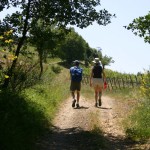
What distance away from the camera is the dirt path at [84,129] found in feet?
33.8

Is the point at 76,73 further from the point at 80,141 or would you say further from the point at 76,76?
the point at 80,141

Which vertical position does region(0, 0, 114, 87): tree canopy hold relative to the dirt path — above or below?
above

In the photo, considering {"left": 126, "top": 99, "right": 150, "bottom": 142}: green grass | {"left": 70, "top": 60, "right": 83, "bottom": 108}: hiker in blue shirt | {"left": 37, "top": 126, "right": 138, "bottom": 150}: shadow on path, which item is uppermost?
{"left": 70, "top": 60, "right": 83, "bottom": 108}: hiker in blue shirt

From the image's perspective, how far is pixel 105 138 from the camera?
11.2 metres

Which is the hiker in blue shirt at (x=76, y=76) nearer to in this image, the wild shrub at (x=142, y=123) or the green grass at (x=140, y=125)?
the wild shrub at (x=142, y=123)

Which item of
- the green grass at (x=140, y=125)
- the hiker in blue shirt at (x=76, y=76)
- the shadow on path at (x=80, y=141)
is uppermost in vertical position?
the hiker in blue shirt at (x=76, y=76)

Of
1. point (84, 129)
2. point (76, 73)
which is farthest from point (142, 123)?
Answer: point (76, 73)

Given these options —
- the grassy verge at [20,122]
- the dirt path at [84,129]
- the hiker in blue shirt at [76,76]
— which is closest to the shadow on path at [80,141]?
the dirt path at [84,129]

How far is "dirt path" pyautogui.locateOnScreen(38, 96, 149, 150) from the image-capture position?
33.8 ft

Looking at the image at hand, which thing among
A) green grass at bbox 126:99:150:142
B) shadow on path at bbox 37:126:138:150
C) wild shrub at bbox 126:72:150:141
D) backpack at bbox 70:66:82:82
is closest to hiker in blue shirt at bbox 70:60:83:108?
backpack at bbox 70:66:82:82

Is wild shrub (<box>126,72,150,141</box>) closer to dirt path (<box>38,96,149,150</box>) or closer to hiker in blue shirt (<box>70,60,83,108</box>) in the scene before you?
dirt path (<box>38,96,149,150</box>)

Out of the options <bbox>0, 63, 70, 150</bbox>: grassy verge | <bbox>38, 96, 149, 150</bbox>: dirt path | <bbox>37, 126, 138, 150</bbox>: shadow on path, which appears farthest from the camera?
<bbox>38, 96, 149, 150</bbox>: dirt path

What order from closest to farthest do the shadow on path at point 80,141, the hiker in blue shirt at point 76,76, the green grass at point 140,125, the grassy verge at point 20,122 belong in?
the grassy verge at point 20,122, the shadow on path at point 80,141, the green grass at point 140,125, the hiker in blue shirt at point 76,76

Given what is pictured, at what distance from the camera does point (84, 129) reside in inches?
492
